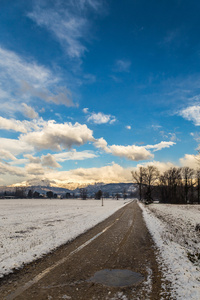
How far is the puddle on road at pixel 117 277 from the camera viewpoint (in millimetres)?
5182

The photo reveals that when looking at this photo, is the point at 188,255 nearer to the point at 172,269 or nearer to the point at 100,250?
the point at 172,269

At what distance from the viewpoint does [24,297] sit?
436cm

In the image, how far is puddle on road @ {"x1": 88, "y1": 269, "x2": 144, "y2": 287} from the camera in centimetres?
518

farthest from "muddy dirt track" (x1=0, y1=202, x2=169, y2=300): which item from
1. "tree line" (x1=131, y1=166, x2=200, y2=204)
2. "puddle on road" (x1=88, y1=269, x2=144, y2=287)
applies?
"tree line" (x1=131, y1=166, x2=200, y2=204)

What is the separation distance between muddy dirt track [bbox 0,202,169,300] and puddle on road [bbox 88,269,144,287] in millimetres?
159

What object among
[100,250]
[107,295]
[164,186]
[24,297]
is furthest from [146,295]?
[164,186]

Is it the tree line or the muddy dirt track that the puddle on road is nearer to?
the muddy dirt track

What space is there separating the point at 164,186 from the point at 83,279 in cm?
8108

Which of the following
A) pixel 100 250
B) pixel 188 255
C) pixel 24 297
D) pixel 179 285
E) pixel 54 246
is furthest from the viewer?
pixel 54 246

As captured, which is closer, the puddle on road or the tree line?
the puddle on road

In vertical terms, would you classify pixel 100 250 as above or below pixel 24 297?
below

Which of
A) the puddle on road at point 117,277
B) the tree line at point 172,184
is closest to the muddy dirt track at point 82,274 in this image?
the puddle on road at point 117,277

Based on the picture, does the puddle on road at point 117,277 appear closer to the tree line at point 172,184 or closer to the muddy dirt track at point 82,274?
the muddy dirt track at point 82,274

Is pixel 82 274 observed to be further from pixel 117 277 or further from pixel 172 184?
pixel 172 184
